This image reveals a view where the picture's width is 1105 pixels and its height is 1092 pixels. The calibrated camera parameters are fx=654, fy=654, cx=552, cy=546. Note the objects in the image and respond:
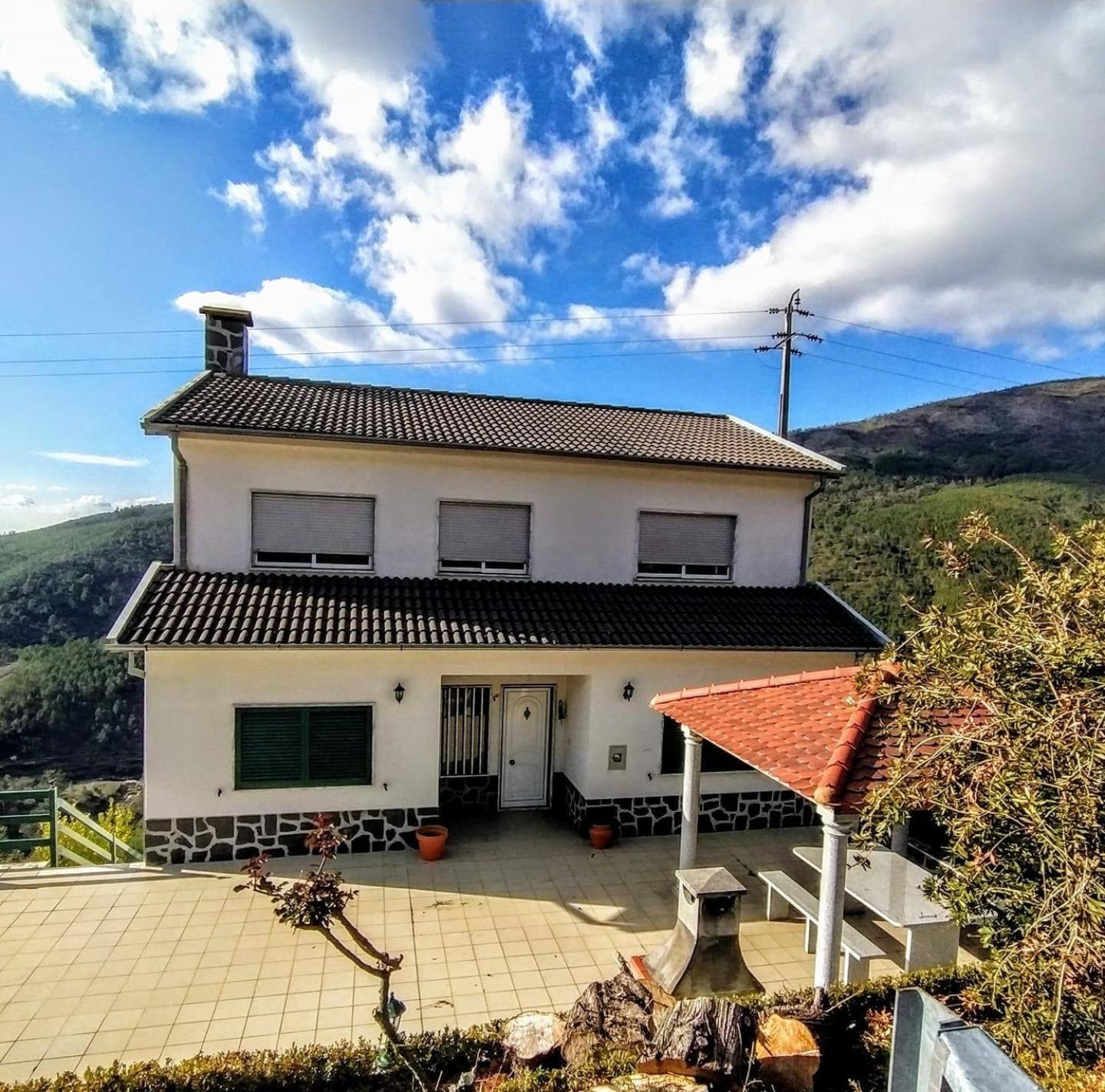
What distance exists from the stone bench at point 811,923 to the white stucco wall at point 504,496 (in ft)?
21.2

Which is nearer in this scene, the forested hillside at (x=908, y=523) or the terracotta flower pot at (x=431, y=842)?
the terracotta flower pot at (x=431, y=842)

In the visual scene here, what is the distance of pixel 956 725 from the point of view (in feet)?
18.5

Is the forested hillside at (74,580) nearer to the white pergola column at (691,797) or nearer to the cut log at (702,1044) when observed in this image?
the white pergola column at (691,797)

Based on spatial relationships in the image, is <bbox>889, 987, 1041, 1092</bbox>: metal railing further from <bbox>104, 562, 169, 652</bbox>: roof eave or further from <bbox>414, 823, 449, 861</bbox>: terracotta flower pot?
<bbox>104, 562, 169, 652</bbox>: roof eave

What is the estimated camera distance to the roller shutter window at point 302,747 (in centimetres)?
1104

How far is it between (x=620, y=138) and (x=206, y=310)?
33.0 ft

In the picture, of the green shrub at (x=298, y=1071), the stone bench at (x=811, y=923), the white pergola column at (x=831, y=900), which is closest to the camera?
the green shrub at (x=298, y=1071)

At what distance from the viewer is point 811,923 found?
363 inches

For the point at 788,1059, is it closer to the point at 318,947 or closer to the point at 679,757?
the point at 318,947

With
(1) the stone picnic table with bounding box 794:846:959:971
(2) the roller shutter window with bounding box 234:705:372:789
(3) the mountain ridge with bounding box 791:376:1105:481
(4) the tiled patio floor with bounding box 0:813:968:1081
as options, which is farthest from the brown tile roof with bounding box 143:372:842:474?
(3) the mountain ridge with bounding box 791:376:1105:481

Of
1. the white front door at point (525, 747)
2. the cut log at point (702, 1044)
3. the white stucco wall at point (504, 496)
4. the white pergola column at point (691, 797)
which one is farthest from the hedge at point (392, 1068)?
the white stucco wall at point (504, 496)

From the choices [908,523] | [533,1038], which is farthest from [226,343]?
[908,523]

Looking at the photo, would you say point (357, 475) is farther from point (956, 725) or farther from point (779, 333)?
point (779, 333)

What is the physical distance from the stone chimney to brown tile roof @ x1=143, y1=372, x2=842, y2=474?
0.73 m
